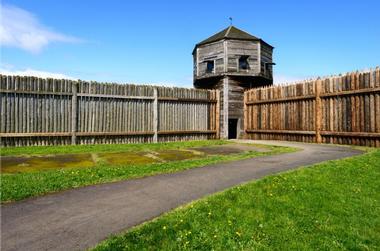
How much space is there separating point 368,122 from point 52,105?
15936 millimetres

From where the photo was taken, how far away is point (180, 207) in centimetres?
594

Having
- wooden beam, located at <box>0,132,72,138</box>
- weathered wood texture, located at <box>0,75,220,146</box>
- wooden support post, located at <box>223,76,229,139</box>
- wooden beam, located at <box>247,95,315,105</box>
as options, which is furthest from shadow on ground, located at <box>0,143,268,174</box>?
wooden support post, located at <box>223,76,229,139</box>

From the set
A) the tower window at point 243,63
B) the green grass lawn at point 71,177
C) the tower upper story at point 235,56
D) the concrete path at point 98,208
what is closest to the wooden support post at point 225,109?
the tower upper story at point 235,56

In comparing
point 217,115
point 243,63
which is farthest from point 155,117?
point 243,63

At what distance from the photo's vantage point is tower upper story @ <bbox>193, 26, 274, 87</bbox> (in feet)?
76.9

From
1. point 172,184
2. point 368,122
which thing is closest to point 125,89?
point 172,184

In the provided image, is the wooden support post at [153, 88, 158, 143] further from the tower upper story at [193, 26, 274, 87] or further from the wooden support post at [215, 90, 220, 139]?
the tower upper story at [193, 26, 274, 87]

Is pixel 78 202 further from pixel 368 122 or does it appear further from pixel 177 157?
pixel 368 122

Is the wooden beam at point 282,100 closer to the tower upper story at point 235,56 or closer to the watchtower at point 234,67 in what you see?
the watchtower at point 234,67

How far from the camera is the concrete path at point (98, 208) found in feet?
15.0

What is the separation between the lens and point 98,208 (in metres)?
5.93

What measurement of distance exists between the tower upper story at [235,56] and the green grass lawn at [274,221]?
16.6m

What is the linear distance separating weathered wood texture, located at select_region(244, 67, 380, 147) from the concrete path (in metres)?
8.70

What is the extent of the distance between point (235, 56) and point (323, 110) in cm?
856
